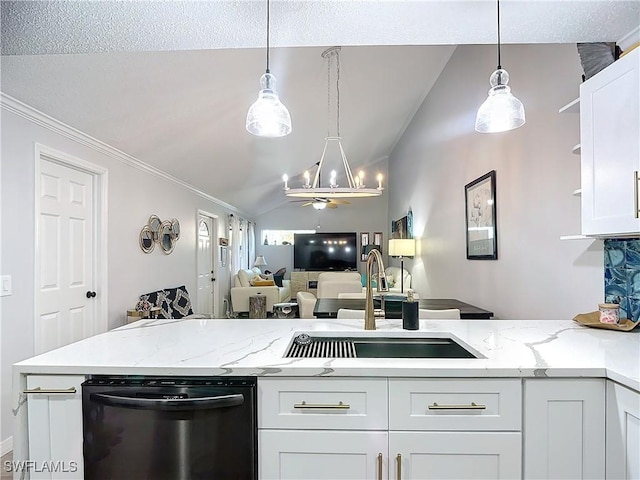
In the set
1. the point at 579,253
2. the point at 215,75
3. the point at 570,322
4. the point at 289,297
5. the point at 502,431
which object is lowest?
the point at 289,297

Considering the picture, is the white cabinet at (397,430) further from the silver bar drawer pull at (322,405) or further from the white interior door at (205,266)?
the white interior door at (205,266)

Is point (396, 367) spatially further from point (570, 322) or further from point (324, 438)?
point (570, 322)

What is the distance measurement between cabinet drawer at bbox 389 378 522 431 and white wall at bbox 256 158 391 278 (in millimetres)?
8880

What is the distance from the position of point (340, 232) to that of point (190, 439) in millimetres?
9055

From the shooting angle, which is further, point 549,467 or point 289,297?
point 289,297

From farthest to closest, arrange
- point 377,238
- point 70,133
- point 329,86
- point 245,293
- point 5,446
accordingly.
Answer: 1. point 377,238
2. point 245,293
3. point 329,86
4. point 70,133
5. point 5,446

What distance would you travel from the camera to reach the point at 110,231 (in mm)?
3371

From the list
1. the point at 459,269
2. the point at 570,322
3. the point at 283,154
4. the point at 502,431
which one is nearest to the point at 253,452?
the point at 502,431

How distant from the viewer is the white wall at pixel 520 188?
206cm

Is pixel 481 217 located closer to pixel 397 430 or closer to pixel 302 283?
pixel 397 430

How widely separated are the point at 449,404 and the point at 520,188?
201 cm

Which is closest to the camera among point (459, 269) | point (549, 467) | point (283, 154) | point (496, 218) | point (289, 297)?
point (549, 467)

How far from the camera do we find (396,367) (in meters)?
1.18

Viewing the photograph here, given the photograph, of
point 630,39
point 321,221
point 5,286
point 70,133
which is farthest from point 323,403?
point 321,221
